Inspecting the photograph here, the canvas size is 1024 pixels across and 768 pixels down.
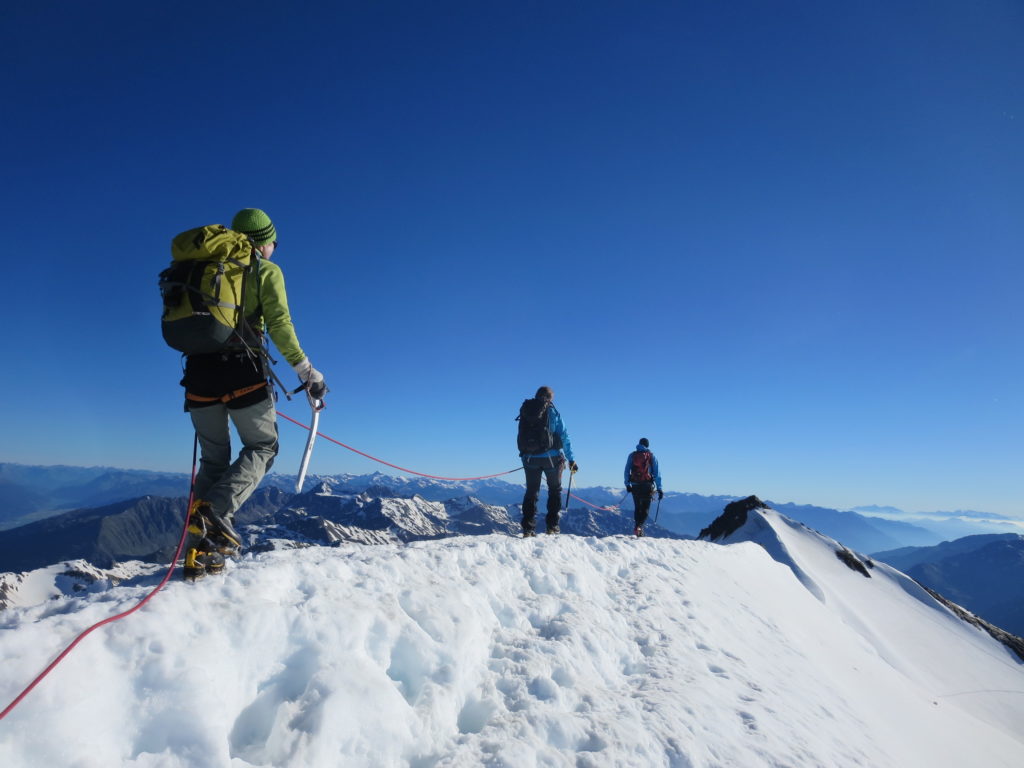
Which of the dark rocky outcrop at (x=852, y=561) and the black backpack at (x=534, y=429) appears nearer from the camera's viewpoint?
the black backpack at (x=534, y=429)

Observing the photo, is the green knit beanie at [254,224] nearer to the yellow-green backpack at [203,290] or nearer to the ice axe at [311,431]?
the yellow-green backpack at [203,290]

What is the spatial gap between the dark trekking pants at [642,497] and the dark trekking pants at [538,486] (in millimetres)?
4900

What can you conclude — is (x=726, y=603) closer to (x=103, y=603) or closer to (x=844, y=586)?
(x=103, y=603)

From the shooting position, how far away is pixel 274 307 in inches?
180

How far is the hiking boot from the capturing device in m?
4.26

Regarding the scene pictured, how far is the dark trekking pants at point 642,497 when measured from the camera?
1598 centimetres

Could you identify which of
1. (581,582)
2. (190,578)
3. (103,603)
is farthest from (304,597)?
(581,582)

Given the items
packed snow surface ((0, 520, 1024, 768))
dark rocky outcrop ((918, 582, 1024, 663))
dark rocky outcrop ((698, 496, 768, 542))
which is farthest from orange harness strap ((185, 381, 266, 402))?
dark rocky outcrop ((918, 582, 1024, 663))

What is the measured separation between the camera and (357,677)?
3570mm

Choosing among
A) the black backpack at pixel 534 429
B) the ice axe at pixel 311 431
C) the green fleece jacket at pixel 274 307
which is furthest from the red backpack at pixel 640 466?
the green fleece jacket at pixel 274 307

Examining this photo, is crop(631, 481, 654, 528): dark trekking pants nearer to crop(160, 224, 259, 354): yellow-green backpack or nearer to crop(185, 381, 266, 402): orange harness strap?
crop(185, 381, 266, 402): orange harness strap

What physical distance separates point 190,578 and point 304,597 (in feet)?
3.13

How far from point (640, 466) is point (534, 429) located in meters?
6.26

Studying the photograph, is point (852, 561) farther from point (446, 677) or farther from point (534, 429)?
point (446, 677)
